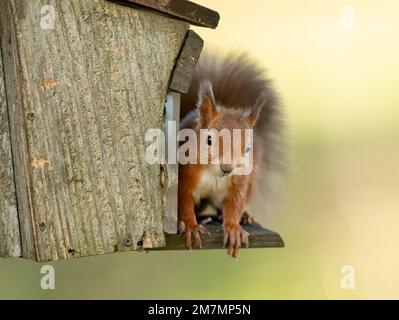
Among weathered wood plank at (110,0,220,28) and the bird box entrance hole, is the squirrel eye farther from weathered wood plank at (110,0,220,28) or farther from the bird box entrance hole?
weathered wood plank at (110,0,220,28)

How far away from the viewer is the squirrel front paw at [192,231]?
3.68 meters

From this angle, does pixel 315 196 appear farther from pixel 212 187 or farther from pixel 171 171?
pixel 171 171

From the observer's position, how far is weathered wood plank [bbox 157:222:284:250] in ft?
12.1

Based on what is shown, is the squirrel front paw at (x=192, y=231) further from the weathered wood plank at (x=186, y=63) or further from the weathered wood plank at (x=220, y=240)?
the weathered wood plank at (x=186, y=63)

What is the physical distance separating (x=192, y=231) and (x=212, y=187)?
39 centimetres

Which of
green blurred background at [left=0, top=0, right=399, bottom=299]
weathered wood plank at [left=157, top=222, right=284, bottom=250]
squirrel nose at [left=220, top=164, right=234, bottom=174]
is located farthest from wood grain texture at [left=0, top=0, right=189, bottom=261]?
green blurred background at [left=0, top=0, right=399, bottom=299]

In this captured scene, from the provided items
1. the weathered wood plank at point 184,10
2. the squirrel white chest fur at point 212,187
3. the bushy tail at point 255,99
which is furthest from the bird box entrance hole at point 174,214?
the bushy tail at point 255,99

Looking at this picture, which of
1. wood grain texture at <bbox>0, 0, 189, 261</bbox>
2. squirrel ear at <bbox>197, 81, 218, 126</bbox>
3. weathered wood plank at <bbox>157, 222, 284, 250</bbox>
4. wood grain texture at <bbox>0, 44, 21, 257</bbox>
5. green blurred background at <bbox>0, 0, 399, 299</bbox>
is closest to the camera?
wood grain texture at <bbox>0, 0, 189, 261</bbox>

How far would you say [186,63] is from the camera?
11.8 ft

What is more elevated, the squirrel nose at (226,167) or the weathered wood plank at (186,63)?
the weathered wood plank at (186,63)

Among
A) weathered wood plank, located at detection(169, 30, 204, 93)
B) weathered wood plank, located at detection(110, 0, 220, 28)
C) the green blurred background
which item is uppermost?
weathered wood plank, located at detection(110, 0, 220, 28)

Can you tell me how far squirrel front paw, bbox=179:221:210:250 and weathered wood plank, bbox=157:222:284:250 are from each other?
0.02 meters

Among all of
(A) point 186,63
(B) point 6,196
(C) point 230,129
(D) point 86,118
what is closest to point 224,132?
(C) point 230,129

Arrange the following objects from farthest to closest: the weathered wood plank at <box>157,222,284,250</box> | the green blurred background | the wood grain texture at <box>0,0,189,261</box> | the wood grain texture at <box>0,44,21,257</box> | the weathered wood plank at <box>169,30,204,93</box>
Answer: the green blurred background, the weathered wood plank at <box>157,222,284,250</box>, the weathered wood plank at <box>169,30,204,93</box>, the wood grain texture at <box>0,44,21,257</box>, the wood grain texture at <box>0,0,189,261</box>
